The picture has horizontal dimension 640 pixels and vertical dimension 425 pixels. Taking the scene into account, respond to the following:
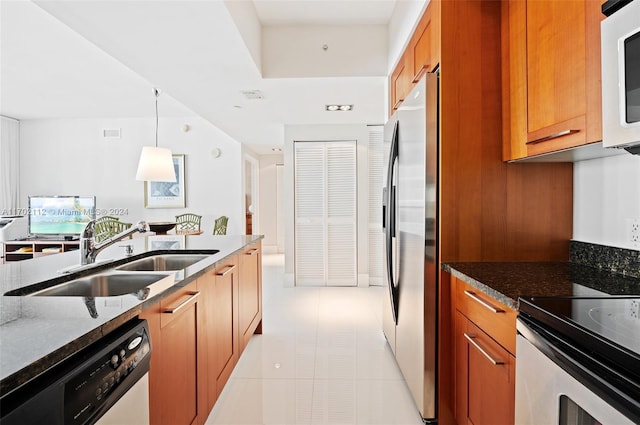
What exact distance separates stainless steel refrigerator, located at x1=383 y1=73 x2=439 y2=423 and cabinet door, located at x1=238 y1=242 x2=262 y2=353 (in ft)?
3.47

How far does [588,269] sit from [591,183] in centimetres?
41

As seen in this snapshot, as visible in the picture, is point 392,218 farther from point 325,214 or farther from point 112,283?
point 325,214

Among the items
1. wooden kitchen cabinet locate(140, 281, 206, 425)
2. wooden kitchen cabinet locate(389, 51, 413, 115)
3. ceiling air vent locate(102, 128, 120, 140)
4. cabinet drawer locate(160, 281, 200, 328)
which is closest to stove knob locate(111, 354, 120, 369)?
wooden kitchen cabinet locate(140, 281, 206, 425)

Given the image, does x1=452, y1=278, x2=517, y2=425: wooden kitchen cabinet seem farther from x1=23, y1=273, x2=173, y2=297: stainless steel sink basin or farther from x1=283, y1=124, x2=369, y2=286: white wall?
x1=283, y1=124, x2=369, y2=286: white wall

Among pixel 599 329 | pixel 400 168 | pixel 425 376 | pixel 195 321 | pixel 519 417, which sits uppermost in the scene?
pixel 400 168

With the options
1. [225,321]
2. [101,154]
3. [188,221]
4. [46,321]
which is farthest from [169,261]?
[101,154]

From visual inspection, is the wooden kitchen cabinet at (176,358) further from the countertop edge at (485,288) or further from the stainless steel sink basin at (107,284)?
the countertop edge at (485,288)

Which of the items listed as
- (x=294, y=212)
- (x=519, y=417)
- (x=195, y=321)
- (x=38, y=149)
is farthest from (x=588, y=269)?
(x=38, y=149)

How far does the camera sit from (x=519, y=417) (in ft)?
3.57

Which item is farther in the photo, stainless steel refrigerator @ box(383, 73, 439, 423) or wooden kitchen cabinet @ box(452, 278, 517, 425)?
stainless steel refrigerator @ box(383, 73, 439, 423)

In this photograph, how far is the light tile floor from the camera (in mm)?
1991

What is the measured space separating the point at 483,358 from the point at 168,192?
6.04m

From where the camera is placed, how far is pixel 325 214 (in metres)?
5.04

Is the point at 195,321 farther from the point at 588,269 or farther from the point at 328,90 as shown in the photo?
the point at 328,90
